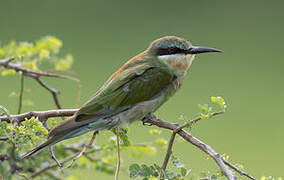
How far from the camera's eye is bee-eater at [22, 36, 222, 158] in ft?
6.26

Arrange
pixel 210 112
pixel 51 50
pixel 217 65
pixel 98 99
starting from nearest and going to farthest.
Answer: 1. pixel 210 112
2. pixel 98 99
3. pixel 51 50
4. pixel 217 65

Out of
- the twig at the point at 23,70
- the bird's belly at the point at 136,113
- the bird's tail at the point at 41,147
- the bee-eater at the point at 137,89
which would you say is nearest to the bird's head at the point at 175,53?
the bee-eater at the point at 137,89

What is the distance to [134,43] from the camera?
6.54 meters

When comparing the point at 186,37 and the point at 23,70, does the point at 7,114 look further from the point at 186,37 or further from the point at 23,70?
the point at 186,37

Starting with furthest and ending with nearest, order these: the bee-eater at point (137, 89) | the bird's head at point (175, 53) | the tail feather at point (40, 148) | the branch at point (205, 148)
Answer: the bird's head at point (175, 53), the bee-eater at point (137, 89), the tail feather at point (40, 148), the branch at point (205, 148)

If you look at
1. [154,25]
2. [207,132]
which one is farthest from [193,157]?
[154,25]

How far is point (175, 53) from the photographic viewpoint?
7.23 feet

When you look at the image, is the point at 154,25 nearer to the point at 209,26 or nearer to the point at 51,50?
the point at 209,26

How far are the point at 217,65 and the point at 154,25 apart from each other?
51.3 inches

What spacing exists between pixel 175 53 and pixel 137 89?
0.86 ft

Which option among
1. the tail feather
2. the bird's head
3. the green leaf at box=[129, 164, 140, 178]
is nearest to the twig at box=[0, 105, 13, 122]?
the tail feather

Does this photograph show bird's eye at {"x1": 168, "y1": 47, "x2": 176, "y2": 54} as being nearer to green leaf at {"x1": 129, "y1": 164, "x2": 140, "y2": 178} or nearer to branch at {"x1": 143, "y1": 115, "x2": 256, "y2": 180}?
branch at {"x1": 143, "y1": 115, "x2": 256, "y2": 180}

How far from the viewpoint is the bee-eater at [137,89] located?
A: 1.91 meters

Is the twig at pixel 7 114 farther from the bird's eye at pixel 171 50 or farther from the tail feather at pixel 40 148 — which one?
the bird's eye at pixel 171 50
